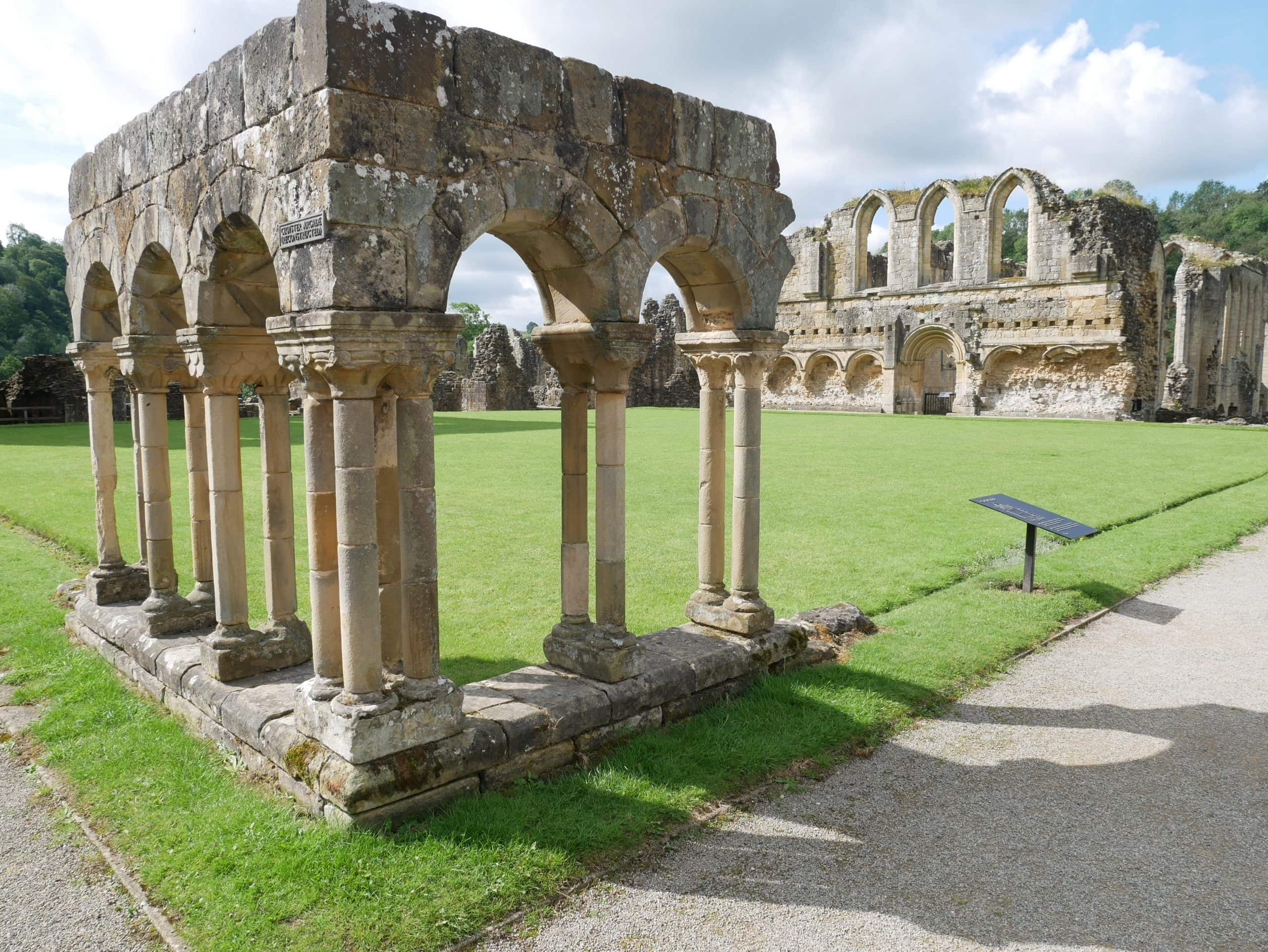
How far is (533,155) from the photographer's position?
465 centimetres

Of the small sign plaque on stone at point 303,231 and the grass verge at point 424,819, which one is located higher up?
the small sign plaque on stone at point 303,231

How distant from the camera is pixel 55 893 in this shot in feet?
12.7

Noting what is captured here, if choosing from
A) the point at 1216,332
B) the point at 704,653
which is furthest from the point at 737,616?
the point at 1216,332

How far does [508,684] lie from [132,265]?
12.4 feet

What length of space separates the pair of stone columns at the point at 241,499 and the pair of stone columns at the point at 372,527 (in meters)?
1.15

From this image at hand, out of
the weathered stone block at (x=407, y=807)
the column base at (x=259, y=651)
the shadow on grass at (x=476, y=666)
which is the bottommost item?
the shadow on grass at (x=476, y=666)

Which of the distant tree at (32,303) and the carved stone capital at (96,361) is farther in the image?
the distant tree at (32,303)

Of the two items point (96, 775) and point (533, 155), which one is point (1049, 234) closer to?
point (533, 155)

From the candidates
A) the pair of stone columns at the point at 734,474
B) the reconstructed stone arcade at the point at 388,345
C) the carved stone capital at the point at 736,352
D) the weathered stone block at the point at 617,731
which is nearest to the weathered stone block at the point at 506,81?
the reconstructed stone arcade at the point at 388,345

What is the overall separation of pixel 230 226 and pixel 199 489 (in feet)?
7.27

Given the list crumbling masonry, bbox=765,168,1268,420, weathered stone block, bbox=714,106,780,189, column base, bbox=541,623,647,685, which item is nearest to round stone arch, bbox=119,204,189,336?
column base, bbox=541,623,647,685

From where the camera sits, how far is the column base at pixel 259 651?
545cm

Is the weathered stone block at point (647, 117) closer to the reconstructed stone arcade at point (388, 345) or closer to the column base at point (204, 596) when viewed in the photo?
the reconstructed stone arcade at point (388, 345)

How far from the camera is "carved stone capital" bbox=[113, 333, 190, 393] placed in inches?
243
